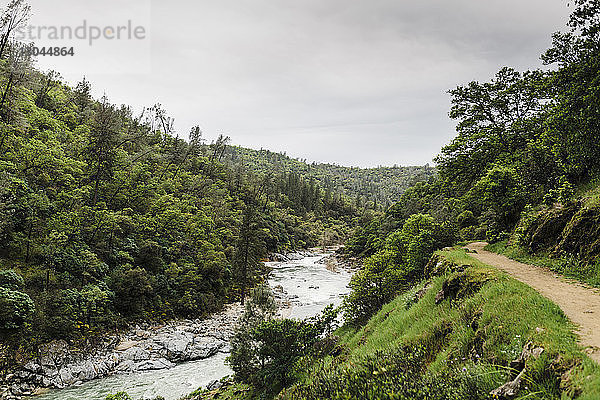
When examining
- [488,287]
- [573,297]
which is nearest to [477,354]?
[488,287]

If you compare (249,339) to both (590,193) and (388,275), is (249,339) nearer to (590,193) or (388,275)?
(388,275)

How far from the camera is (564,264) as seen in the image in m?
9.23

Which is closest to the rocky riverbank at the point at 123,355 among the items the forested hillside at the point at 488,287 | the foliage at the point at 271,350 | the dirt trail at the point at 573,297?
the forested hillside at the point at 488,287

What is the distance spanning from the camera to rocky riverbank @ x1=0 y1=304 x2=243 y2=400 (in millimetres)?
16328

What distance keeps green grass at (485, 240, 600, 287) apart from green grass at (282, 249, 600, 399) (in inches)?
85.3

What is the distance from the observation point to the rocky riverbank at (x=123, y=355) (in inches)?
643

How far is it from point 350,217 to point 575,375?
130135 millimetres

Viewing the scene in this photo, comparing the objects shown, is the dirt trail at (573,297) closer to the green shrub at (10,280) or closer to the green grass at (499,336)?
the green grass at (499,336)

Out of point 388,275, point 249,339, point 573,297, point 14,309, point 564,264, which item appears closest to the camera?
point 573,297

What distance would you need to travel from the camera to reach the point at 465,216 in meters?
27.3

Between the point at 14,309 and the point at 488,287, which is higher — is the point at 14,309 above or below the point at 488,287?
below

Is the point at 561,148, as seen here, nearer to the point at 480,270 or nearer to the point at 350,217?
the point at 480,270

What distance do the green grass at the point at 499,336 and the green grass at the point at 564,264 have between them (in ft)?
7.11

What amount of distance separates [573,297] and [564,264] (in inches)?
123
